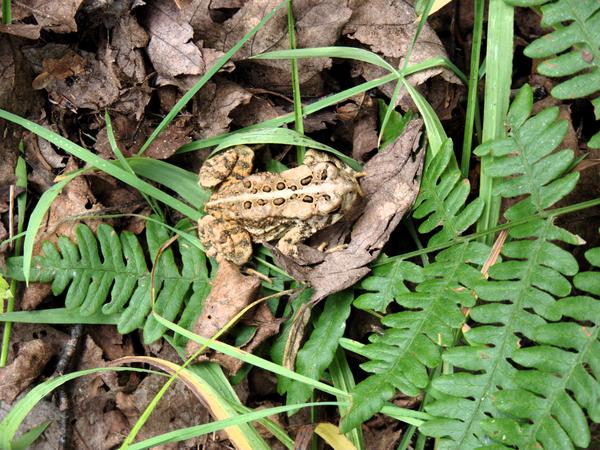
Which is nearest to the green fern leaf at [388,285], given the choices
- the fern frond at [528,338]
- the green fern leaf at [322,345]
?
the green fern leaf at [322,345]

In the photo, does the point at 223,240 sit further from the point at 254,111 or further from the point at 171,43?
the point at 171,43

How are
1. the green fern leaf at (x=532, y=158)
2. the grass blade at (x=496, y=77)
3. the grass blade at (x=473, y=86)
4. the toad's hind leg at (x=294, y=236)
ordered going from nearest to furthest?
1. the green fern leaf at (x=532, y=158)
2. the grass blade at (x=496, y=77)
3. the grass blade at (x=473, y=86)
4. the toad's hind leg at (x=294, y=236)

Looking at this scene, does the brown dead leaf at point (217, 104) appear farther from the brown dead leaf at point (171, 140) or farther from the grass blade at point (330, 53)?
the grass blade at point (330, 53)

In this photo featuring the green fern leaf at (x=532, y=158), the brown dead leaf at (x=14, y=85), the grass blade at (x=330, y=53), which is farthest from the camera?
the brown dead leaf at (x=14, y=85)

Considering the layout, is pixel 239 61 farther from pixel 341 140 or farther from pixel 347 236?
pixel 347 236

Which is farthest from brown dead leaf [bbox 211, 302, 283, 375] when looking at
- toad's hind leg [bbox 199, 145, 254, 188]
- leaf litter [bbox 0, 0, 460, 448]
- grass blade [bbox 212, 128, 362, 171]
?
grass blade [bbox 212, 128, 362, 171]

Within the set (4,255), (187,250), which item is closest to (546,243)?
(187,250)

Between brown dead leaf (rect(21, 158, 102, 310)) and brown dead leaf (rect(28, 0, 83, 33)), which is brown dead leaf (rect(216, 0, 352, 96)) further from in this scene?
brown dead leaf (rect(21, 158, 102, 310))
